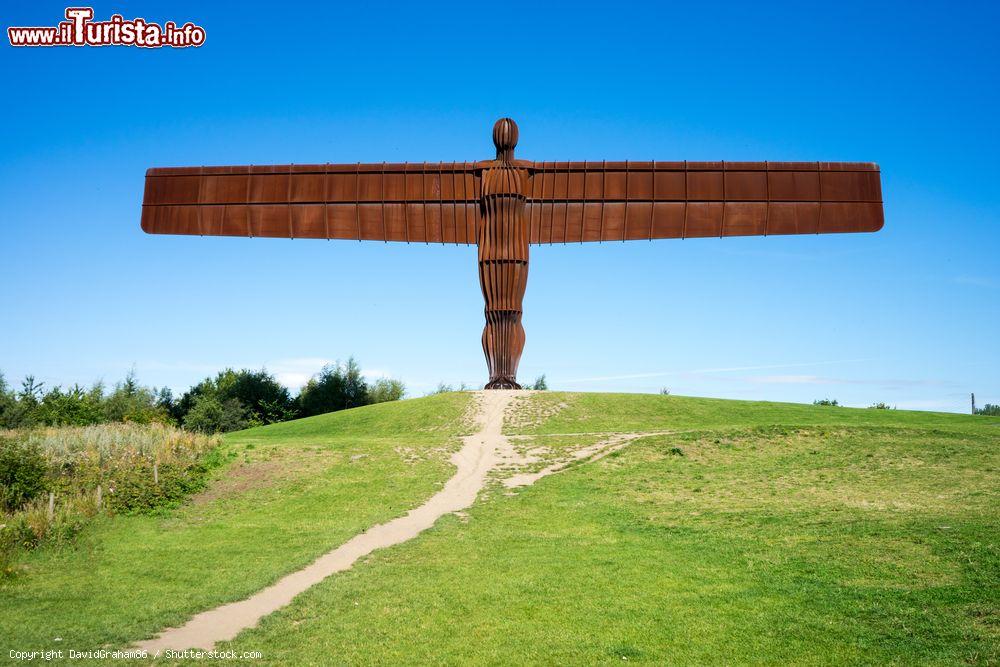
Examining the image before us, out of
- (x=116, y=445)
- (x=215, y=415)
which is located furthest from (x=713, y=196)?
(x=215, y=415)

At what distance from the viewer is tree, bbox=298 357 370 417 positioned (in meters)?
53.6

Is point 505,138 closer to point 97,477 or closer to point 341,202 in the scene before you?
point 341,202

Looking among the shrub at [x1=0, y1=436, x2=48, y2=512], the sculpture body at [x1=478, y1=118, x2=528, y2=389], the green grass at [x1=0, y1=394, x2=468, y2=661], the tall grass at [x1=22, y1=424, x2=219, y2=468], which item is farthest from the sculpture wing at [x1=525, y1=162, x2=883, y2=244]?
the shrub at [x1=0, y1=436, x2=48, y2=512]

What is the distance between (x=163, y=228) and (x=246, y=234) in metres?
4.25

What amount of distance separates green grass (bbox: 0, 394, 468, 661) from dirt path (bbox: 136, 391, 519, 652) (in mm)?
332

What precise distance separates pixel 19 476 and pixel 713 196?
1148 inches

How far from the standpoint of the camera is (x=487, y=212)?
1368 inches

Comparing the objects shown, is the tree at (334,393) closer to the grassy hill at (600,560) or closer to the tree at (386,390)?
the tree at (386,390)

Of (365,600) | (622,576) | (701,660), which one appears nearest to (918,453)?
(622,576)

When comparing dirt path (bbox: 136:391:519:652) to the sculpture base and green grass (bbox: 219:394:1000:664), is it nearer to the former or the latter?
green grass (bbox: 219:394:1000:664)

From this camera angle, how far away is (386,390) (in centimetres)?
6078

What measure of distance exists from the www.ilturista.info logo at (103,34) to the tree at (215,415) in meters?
26.9

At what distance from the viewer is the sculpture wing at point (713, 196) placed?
3450 cm

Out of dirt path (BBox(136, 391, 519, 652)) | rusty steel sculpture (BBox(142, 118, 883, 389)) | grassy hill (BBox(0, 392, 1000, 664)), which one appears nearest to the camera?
grassy hill (BBox(0, 392, 1000, 664))
